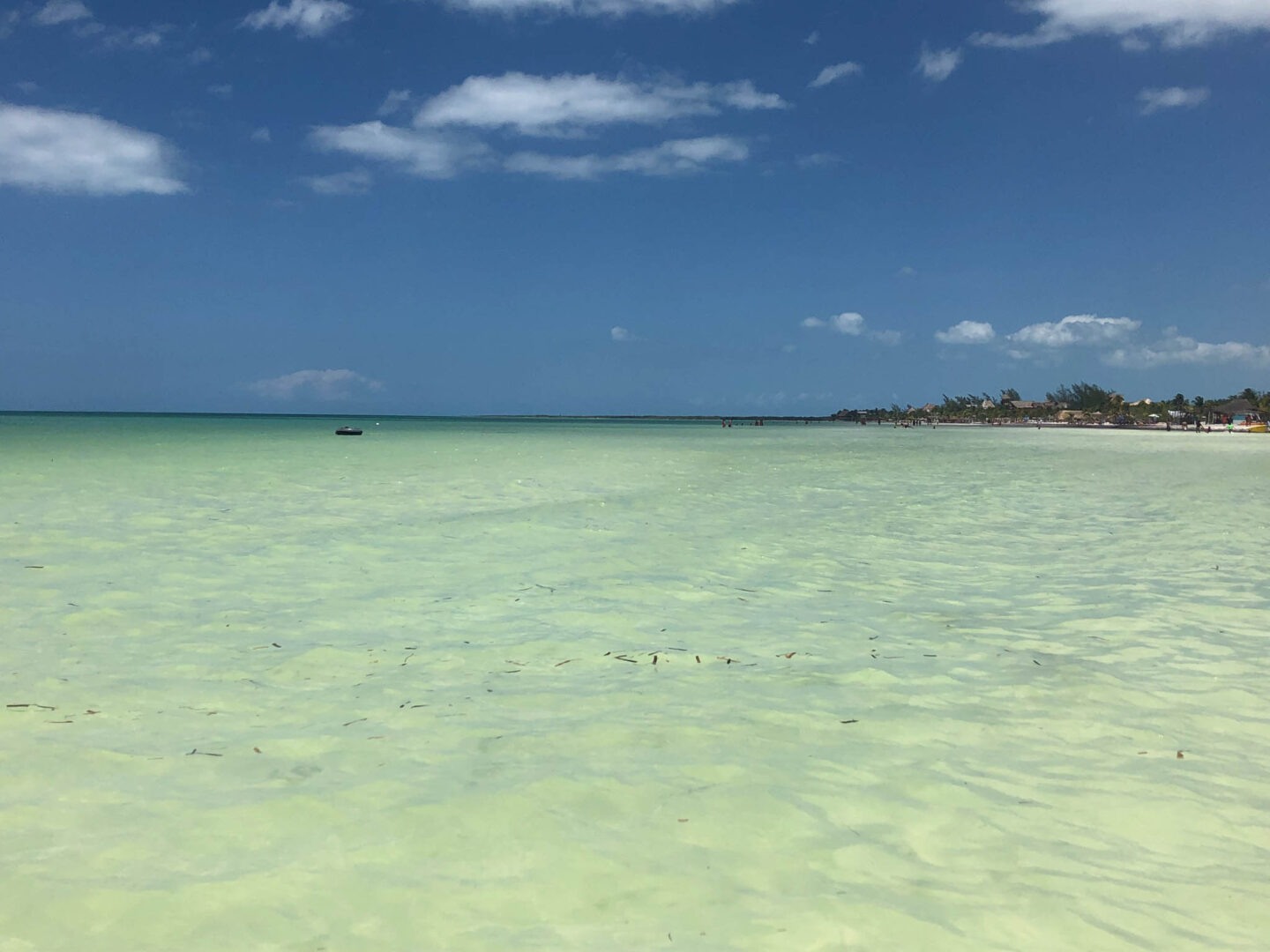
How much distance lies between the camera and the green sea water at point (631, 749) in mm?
3367

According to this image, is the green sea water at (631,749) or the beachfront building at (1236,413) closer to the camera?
the green sea water at (631,749)

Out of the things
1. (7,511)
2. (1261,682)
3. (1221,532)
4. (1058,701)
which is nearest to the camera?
(1058,701)

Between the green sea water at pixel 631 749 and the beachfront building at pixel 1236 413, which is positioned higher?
the beachfront building at pixel 1236 413

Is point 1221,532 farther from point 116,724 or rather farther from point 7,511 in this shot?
point 7,511

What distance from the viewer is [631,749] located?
5027mm

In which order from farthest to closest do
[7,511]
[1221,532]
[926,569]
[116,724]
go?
[7,511] → [1221,532] → [926,569] → [116,724]

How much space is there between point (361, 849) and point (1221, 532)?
15937 millimetres

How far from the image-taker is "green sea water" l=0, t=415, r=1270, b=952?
11.0ft

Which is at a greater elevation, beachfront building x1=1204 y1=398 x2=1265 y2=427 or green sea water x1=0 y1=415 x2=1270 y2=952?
beachfront building x1=1204 y1=398 x2=1265 y2=427

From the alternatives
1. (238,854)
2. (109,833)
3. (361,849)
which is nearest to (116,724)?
(109,833)

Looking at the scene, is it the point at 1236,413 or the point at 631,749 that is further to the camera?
the point at 1236,413

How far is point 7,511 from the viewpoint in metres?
16.5

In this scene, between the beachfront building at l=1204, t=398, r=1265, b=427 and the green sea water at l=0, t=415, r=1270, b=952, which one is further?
the beachfront building at l=1204, t=398, r=1265, b=427

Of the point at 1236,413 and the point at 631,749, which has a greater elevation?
the point at 1236,413
